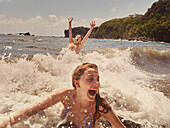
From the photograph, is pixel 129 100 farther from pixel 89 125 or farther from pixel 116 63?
pixel 116 63

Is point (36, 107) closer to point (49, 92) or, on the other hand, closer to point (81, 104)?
point (81, 104)

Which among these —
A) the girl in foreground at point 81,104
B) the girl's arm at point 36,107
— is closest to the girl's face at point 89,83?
the girl in foreground at point 81,104

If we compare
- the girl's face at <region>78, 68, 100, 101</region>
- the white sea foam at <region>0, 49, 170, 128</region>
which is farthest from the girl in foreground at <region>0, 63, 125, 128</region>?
the white sea foam at <region>0, 49, 170, 128</region>

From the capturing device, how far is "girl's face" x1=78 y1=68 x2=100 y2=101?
1929 mm

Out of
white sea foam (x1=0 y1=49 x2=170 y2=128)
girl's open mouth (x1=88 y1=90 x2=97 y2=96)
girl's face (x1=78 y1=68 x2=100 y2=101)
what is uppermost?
girl's face (x1=78 y1=68 x2=100 y2=101)

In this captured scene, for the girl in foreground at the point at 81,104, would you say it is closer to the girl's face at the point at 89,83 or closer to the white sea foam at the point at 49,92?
the girl's face at the point at 89,83

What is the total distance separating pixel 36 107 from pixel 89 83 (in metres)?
0.89

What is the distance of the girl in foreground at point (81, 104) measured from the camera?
1971mm

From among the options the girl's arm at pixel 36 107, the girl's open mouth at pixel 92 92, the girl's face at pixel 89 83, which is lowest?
the girl's arm at pixel 36 107

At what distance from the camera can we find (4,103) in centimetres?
291

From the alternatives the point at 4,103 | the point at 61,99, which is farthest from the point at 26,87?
the point at 61,99

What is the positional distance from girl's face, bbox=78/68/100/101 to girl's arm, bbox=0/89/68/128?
16.2 inches

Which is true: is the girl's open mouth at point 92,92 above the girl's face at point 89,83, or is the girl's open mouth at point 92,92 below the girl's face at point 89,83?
below

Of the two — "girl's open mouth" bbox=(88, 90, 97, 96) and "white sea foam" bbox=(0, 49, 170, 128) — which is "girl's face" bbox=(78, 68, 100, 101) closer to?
"girl's open mouth" bbox=(88, 90, 97, 96)
